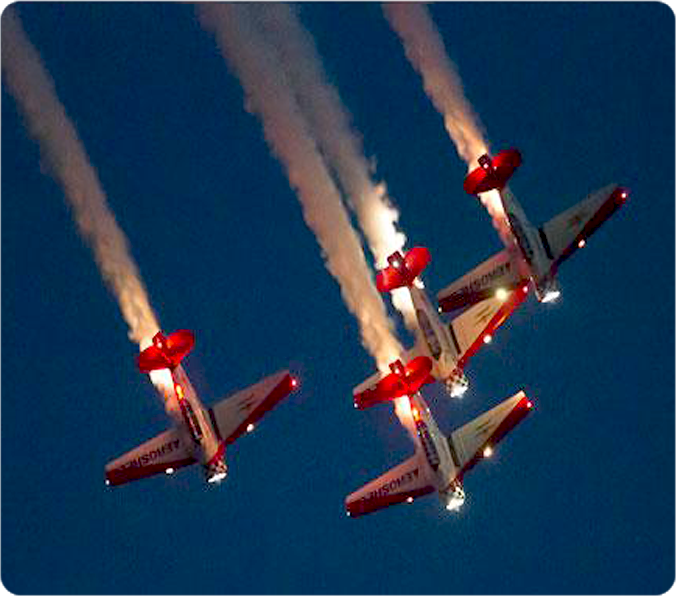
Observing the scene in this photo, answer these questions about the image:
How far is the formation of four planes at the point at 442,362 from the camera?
6894 cm

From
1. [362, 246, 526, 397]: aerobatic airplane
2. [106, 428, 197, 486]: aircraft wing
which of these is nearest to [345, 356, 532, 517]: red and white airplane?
[362, 246, 526, 397]: aerobatic airplane

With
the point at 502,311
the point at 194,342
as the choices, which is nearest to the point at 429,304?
the point at 502,311

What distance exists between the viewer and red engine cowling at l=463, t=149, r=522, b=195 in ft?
226

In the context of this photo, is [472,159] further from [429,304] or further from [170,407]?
[170,407]

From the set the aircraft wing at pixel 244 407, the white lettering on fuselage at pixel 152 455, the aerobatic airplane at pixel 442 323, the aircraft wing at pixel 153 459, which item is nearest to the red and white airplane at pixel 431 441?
the aerobatic airplane at pixel 442 323

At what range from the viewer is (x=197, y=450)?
7012 centimetres

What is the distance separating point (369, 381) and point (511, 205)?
7521 mm

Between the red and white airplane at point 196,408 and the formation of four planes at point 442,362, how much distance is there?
0.03 m

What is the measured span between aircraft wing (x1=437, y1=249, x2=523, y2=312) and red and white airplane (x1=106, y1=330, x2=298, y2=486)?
19.1 feet

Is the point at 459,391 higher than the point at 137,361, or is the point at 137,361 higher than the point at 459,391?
the point at 137,361

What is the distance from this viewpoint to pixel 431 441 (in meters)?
69.4

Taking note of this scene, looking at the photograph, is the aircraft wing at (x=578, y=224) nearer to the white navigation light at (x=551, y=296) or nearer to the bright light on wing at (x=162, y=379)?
the white navigation light at (x=551, y=296)

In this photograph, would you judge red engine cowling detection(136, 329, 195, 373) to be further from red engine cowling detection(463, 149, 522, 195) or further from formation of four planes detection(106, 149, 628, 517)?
red engine cowling detection(463, 149, 522, 195)

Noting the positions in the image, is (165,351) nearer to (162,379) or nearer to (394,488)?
(162,379)
